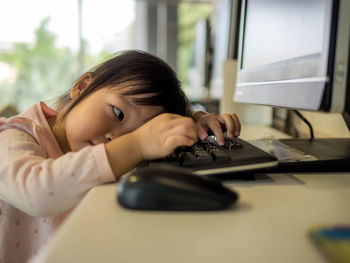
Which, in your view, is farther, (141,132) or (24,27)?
(24,27)

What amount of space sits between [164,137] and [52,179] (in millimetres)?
146

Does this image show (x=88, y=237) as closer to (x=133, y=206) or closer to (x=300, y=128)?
(x=133, y=206)

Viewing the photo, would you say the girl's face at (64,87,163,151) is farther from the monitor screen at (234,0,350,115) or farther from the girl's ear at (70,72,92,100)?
the monitor screen at (234,0,350,115)

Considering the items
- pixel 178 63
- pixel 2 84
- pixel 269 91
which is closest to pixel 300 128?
pixel 269 91

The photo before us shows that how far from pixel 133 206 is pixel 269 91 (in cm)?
37

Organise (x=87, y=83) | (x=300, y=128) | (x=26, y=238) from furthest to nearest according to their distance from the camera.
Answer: (x=300, y=128)
(x=87, y=83)
(x=26, y=238)

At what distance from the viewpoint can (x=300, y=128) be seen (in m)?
0.92

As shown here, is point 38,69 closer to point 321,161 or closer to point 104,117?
point 104,117

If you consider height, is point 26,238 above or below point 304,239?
below

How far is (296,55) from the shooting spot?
483 mm

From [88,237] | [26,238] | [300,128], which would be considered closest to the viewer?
[88,237]

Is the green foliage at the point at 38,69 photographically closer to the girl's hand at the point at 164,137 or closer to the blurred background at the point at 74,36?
the blurred background at the point at 74,36

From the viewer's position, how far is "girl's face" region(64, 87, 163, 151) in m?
0.60

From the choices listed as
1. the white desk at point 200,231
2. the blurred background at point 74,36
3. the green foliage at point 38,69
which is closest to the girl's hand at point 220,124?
the white desk at point 200,231
